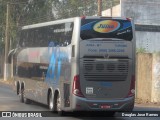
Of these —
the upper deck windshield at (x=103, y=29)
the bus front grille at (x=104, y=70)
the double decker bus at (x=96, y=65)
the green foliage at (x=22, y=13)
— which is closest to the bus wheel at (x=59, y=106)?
the double decker bus at (x=96, y=65)

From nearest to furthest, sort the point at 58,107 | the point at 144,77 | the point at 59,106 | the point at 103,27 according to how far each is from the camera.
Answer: the point at 103,27 < the point at 59,106 < the point at 58,107 < the point at 144,77

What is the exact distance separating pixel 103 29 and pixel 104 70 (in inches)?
57.6

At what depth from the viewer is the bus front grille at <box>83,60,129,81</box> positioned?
16703 millimetres

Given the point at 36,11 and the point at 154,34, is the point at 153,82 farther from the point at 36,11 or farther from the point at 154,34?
the point at 36,11

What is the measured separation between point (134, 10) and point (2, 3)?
16.5 meters

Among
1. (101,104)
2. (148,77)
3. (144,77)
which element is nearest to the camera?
(101,104)

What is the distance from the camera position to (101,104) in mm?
16703

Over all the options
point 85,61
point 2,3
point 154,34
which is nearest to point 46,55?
point 85,61

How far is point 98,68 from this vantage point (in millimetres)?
16750

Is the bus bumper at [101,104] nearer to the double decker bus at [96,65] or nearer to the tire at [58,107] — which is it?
the double decker bus at [96,65]

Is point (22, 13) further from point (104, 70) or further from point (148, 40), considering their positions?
point (104, 70)

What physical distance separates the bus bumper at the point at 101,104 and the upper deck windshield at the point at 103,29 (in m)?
2.18

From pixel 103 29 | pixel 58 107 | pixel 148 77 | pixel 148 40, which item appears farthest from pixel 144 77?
pixel 148 40

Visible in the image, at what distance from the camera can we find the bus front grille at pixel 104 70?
658 inches
